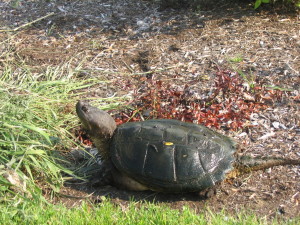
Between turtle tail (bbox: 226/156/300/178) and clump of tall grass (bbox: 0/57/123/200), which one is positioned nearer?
clump of tall grass (bbox: 0/57/123/200)

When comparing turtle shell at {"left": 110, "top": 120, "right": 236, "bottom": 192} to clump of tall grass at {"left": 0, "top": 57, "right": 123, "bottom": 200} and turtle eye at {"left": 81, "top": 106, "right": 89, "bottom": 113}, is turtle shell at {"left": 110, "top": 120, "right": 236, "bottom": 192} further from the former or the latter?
clump of tall grass at {"left": 0, "top": 57, "right": 123, "bottom": 200}

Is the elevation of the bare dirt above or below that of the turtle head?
below

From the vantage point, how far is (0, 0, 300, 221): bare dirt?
395 cm

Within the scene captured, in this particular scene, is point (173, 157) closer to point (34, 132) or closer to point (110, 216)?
point (110, 216)

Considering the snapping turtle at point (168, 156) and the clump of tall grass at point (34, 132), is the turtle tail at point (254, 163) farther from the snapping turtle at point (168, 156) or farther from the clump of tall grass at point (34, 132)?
the clump of tall grass at point (34, 132)

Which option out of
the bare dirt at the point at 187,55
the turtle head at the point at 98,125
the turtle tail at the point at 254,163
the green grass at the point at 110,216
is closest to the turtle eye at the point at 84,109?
the turtle head at the point at 98,125

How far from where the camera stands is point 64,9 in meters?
8.04

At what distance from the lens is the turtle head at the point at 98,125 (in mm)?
4078

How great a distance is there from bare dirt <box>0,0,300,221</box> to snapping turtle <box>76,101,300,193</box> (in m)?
0.16

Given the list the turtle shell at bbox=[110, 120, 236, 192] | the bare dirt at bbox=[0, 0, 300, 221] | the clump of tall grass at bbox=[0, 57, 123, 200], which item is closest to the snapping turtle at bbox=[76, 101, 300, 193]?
the turtle shell at bbox=[110, 120, 236, 192]

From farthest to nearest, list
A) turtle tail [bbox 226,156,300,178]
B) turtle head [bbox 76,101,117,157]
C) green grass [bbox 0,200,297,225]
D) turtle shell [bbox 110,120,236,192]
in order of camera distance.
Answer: turtle head [bbox 76,101,117,157] < turtle tail [bbox 226,156,300,178] < turtle shell [bbox 110,120,236,192] < green grass [bbox 0,200,297,225]

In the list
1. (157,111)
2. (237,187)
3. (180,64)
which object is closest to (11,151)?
(157,111)

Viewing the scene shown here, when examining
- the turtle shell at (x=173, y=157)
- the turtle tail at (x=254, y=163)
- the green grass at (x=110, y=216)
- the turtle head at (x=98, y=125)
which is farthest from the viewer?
the turtle head at (x=98, y=125)

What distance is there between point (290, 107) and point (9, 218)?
10.2 feet
